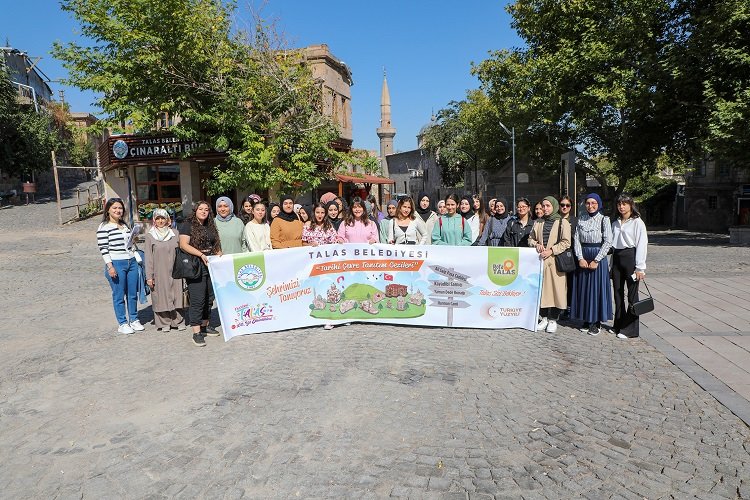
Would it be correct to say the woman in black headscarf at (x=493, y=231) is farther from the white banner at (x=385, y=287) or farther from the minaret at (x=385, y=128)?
the minaret at (x=385, y=128)

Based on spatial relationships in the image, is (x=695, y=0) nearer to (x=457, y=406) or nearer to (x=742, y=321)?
(x=742, y=321)

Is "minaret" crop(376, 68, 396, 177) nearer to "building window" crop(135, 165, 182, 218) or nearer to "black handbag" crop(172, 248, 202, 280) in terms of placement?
"building window" crop(135, 165, 182, 218)

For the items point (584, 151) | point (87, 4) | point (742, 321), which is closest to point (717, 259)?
point (742, 321)

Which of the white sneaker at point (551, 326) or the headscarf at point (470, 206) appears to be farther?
the headscarf at point (470, 206)

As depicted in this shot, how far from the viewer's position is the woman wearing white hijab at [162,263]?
721 cm

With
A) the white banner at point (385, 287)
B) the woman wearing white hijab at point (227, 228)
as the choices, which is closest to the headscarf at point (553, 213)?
the white banner at point (385, 287)

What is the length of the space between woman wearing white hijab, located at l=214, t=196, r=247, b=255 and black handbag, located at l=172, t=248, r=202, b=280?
554mm

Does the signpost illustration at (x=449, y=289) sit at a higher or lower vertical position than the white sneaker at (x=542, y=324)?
higher

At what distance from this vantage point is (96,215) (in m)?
30.7

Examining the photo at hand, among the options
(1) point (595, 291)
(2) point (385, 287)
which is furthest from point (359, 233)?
(1) point (595, 291)

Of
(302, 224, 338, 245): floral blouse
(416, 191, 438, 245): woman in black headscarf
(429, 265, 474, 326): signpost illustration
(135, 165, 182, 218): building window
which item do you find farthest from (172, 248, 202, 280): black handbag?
(135, 165, 182, 218): building window

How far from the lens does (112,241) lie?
7.12m

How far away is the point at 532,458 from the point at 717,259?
44.9ft

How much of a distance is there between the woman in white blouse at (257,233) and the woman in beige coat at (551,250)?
3.69 m
